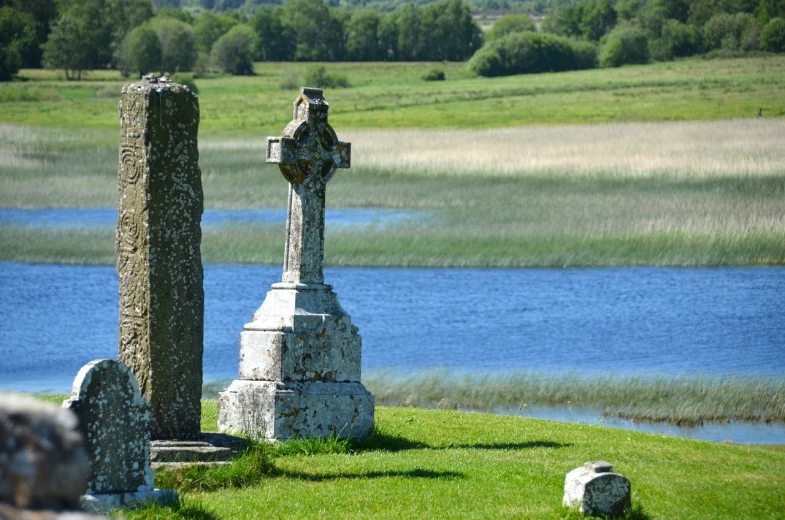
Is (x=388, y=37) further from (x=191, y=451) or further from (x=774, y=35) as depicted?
(x=191, y=451)

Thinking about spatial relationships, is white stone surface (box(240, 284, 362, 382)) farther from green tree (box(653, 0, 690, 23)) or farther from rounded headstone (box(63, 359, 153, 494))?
green tree (box(653, 0, 690, 23))

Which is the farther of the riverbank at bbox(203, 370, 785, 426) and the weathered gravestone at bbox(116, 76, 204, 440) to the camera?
the riverbank at bbox(203, 370, 785, 426)

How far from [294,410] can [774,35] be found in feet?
264

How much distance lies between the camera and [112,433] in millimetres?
8133

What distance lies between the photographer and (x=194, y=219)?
34.0 feet

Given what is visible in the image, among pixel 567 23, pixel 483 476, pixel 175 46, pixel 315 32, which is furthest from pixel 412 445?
pixel 567 23

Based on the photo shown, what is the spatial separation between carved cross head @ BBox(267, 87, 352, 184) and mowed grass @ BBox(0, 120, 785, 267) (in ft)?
75.6

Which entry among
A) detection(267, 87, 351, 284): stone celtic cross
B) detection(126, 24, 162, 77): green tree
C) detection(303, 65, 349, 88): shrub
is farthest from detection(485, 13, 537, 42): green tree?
detection(267, 87, 351, 284): stone celtic cross

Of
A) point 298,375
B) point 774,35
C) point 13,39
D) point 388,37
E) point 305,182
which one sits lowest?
point 298,375

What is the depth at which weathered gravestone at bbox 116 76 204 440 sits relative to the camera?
1015cm

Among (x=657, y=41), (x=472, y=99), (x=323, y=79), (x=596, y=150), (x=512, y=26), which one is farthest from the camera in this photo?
(x=512, y=26)

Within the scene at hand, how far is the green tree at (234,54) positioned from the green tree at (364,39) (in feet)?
62.7

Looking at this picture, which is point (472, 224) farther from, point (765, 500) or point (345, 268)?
point (765, 500)

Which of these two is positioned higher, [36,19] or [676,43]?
[36,19]
